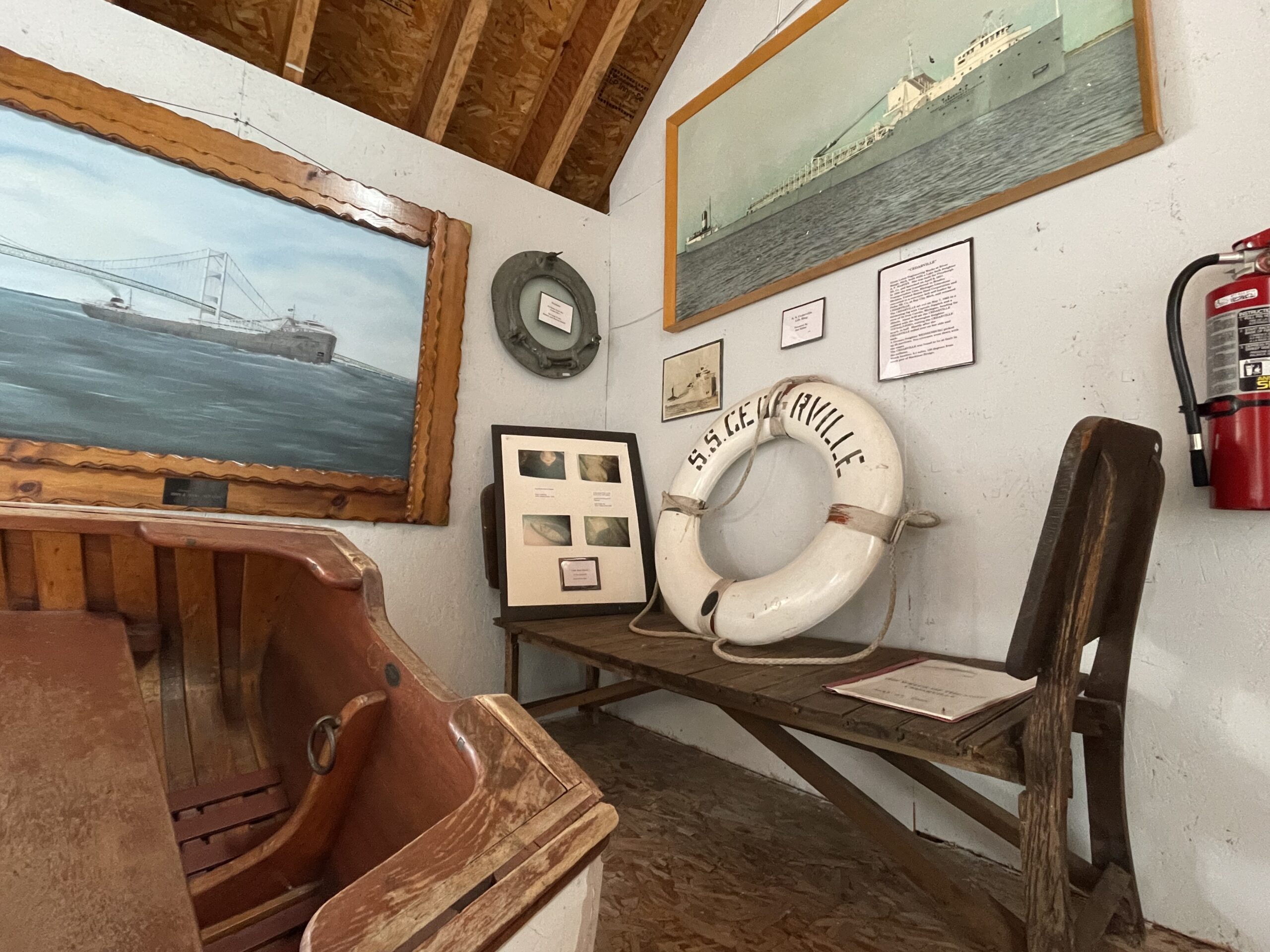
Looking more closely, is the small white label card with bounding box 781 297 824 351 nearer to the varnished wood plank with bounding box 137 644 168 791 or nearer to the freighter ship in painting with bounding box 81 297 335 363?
the freighter ship in painting with bounding box 81 297 335 363

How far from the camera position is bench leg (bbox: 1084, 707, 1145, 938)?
2.96ft

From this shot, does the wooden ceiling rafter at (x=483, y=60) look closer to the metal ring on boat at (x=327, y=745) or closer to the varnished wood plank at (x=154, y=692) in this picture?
the varnished wood plank at (x=154, y=692)

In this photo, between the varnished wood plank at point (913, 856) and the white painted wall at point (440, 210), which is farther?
the white painted wall at point (440, 210)

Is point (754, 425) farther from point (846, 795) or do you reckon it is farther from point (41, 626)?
point (41, 626)

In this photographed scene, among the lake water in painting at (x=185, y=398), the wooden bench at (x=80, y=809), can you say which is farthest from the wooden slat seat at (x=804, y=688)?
the lake water in painting at (x=185, y=398)

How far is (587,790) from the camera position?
1.52ft

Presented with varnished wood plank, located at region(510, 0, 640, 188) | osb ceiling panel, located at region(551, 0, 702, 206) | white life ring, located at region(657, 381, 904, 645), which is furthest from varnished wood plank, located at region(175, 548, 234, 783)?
osb ceiling panel, located at region(551, 0, 702, 206)

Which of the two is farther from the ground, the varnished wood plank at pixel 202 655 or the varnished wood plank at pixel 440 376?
the varnished wood plank at pixel 440 376

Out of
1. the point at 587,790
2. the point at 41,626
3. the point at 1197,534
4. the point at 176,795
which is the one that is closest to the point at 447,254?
the point at 41,626

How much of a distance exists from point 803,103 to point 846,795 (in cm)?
180

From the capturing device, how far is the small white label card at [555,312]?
219 cm

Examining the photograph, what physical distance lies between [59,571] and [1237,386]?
188 cm

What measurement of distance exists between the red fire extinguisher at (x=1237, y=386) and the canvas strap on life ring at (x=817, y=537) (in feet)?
1.39

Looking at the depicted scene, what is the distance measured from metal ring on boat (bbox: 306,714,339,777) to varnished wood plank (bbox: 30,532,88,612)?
0.57 meters
